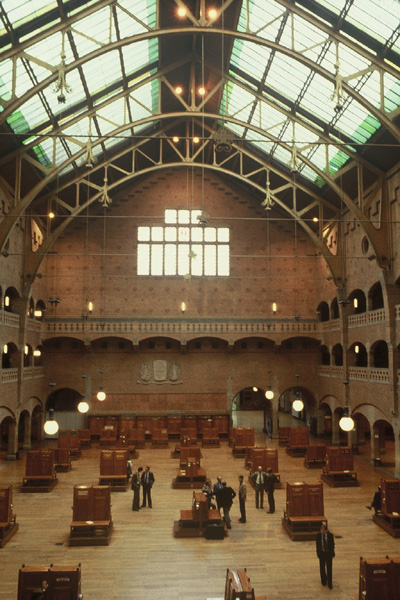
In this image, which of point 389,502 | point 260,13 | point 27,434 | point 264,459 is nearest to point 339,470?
point 264,459

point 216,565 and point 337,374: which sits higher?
point 337,374

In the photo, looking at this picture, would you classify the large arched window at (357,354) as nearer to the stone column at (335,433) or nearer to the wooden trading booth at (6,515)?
the stone column at (335,433)

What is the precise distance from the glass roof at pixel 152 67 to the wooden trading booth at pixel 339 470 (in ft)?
35.6

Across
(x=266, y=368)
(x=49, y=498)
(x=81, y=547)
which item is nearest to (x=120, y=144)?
(x=266, y=368)

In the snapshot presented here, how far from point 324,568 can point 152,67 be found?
18.9 m

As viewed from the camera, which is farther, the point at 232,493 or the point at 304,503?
the point at 232,493

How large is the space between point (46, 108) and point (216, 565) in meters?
17.0

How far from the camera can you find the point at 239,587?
771cm

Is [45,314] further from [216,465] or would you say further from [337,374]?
[337,374]

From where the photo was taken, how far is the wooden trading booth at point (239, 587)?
752cm

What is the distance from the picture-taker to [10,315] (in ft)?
74.7

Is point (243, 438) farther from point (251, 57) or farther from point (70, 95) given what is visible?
point (70, 95)

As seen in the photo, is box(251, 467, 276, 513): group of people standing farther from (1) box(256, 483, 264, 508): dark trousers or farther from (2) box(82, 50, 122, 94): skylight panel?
(2) box(82, 50, 122, 94): skylight panel

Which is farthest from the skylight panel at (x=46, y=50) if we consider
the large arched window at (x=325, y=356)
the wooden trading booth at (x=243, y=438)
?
the large arched window at (x=325, y=356)
